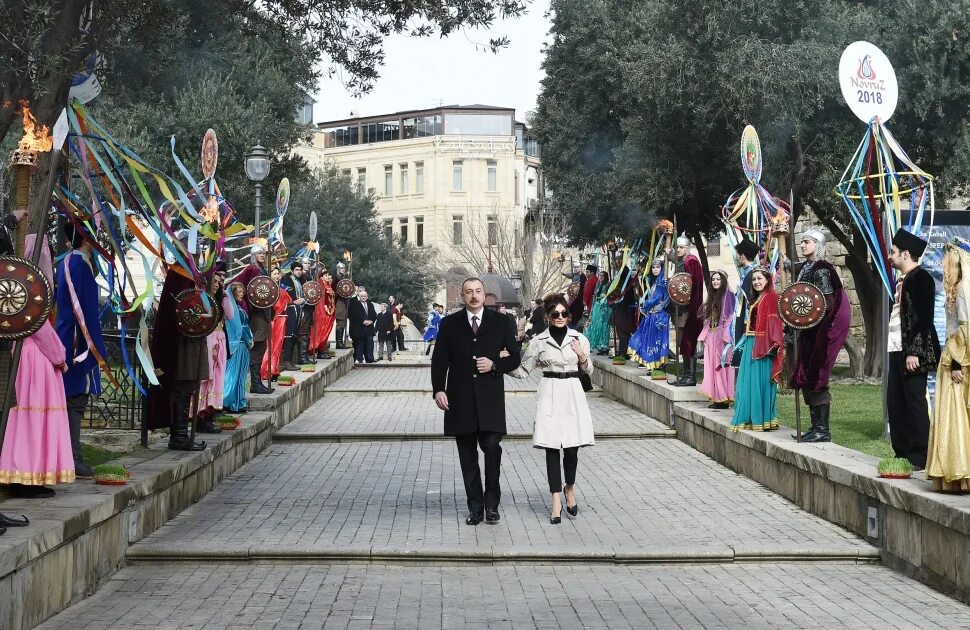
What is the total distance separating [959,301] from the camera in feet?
27.8

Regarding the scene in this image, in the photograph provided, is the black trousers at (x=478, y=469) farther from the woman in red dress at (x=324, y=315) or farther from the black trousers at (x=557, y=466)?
the woman in red dress at (x=324, y=315)

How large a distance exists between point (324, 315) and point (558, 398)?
723 inches

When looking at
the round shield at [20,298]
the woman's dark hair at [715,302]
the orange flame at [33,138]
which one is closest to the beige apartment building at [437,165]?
the woman's dark hair at [715,302]

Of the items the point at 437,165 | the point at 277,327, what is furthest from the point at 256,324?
the point at 437,165

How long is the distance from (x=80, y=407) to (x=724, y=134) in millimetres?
15625

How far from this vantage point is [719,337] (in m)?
16.3

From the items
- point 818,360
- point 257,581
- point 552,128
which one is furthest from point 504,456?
point 552,128

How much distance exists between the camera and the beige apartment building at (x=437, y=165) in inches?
3130

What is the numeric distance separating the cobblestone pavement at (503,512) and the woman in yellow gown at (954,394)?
3.98ft

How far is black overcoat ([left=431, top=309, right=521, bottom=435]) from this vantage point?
1052cm

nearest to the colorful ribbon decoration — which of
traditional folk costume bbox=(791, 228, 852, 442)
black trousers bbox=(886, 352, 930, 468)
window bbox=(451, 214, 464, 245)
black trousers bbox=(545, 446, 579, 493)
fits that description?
traditional folk costume bbox=(791, 228, 852, 442)

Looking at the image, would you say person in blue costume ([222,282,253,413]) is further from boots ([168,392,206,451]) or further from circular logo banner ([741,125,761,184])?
circular logo banner ([741,125,761,184])

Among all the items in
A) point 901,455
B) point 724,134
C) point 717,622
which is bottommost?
point 717,622

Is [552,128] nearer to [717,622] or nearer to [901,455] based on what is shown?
[901,455]
